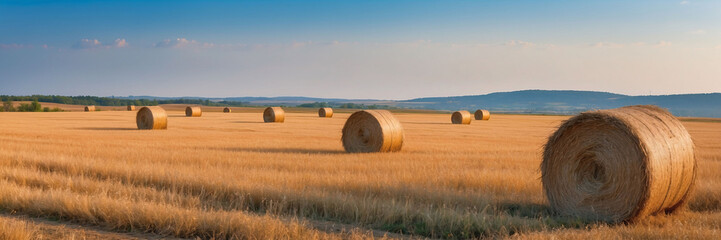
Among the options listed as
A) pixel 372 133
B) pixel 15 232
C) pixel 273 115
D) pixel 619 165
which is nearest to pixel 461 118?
pixel 273 115

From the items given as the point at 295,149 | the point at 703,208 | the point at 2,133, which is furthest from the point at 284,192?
the point at 2,133

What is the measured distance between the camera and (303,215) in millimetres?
7680

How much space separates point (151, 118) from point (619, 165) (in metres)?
24.7

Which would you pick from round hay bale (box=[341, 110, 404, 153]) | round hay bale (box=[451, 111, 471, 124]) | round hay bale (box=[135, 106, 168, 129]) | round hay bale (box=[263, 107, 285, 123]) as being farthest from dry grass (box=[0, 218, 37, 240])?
round hay bale (box=[451, 111, 471, 124])

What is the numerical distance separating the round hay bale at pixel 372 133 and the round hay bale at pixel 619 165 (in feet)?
27.1

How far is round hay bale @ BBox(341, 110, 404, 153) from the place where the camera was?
54.5ft

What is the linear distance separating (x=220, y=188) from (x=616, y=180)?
5.55 meters

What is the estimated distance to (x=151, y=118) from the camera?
28438 millimetres

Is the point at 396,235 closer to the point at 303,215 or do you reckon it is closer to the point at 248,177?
the point at 303,215

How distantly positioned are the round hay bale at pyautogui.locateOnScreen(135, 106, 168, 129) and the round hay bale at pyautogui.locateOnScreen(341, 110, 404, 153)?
14325 millimetres

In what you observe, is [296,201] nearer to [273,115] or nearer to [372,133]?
[372,133]

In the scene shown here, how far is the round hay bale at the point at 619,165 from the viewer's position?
7348 millimetres

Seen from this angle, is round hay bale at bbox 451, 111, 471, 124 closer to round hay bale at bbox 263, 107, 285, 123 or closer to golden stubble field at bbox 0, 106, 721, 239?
round hay bale at bbox 263, 107, 285, 123

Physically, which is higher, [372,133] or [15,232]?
[372,133]
